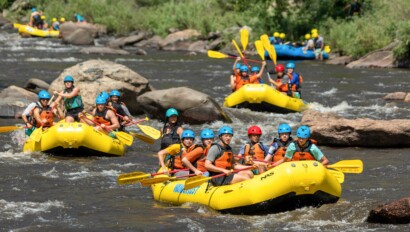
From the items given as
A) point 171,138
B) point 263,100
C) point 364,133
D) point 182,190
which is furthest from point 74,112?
point 263,100

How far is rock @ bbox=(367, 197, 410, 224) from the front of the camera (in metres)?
9.03

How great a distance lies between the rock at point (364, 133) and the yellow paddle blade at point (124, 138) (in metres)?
3.15

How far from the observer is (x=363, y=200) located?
35.2ft

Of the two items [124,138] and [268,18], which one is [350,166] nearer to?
[124,138]

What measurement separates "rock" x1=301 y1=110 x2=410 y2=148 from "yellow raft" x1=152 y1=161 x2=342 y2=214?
500 centimetres

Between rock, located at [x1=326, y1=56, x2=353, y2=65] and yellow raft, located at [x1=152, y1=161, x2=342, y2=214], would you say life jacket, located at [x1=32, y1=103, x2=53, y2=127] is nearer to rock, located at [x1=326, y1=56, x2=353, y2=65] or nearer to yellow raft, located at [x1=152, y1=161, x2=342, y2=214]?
yellow raft, located at [x1=152, y1=161, x2=342, y2=214]

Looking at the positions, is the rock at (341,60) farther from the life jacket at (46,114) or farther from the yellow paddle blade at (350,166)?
the yellow paddle blade at (350,166)

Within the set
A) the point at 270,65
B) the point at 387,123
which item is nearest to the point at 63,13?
the point at 270,65

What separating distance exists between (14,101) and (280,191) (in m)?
10.1

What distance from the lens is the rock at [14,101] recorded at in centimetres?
1798

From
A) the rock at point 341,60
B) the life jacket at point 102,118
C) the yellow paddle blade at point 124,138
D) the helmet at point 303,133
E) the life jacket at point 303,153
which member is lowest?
the rock at point 341,60

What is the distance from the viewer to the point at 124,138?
46.9ft

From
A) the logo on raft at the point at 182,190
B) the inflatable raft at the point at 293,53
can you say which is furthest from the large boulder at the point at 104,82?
the inflatable raft at the point at 293,53

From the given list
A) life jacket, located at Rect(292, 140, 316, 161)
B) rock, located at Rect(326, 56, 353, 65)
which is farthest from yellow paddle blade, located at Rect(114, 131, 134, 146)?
rock, located at Rect(326, 56, 353, 65)
